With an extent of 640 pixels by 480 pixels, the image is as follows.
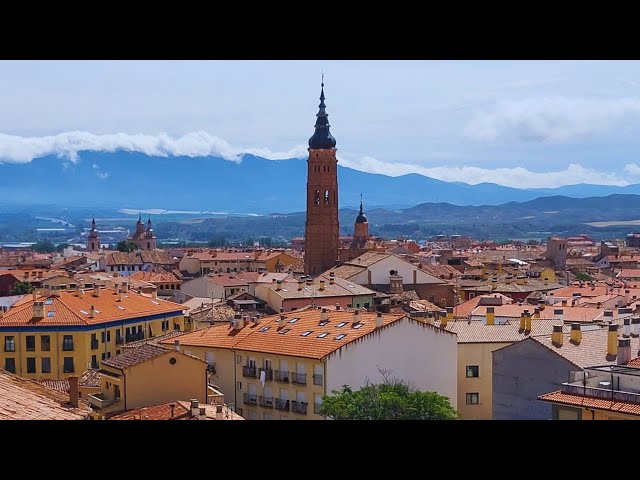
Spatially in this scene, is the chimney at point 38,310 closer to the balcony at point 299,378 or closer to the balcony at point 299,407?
the balcony at point 299,378

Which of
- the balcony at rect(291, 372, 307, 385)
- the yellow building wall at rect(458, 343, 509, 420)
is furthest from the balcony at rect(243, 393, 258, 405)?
the yellow building wall at rect(458, 343, 509, 420)

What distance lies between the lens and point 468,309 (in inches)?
1527

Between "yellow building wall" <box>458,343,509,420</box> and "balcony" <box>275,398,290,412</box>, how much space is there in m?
3.80

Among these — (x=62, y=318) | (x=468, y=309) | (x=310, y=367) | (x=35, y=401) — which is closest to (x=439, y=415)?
(x=310, y=367)

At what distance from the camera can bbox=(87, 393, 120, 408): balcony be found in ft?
62.9

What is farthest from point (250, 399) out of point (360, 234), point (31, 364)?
point (360, 234)

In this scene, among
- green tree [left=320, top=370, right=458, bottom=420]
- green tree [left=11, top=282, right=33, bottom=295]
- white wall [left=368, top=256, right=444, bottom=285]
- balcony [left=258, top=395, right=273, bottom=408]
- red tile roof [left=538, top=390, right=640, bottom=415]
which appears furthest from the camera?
white wall [left=368, top=256, right=444, bottom=285]

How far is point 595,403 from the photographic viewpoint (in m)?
14.8

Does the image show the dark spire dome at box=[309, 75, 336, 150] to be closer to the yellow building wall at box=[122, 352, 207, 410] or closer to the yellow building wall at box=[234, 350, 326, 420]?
the yellow building wall at box=[234, 350, 326, 420]

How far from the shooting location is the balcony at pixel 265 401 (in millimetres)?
23078

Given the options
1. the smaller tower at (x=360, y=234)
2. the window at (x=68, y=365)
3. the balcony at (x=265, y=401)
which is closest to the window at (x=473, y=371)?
the balcony at (x=265, y=401)

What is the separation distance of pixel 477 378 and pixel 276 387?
4.44m
